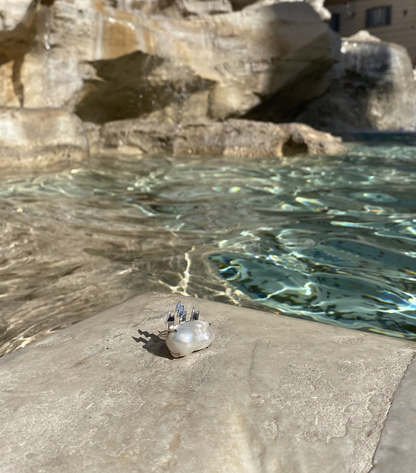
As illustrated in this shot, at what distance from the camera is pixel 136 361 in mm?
1642

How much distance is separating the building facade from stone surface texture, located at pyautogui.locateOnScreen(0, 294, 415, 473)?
896 inches

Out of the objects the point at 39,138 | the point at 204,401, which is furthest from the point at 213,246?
the point at 39,138

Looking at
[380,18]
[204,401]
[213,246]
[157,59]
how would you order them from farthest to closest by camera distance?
[380,18]
[157,59]
[213,246]
[204,401]

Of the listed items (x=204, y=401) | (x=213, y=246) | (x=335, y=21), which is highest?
(x=335, y=21)

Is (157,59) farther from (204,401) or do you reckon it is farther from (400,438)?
(400,438)

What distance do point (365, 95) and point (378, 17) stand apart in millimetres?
11941

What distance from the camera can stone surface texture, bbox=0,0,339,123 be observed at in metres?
7.88

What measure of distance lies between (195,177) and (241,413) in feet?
15.9

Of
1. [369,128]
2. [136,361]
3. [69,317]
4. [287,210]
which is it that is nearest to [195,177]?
[287,210]

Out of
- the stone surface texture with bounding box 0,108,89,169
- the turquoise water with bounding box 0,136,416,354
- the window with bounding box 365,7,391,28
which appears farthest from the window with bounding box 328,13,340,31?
the turquoise water with bounding box 0,136,416,354

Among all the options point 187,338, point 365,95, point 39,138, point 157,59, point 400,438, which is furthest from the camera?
point 365,95

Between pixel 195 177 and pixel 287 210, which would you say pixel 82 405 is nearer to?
pixel 287 210

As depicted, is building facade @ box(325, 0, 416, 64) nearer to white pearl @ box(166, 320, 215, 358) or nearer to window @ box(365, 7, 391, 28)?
window @ box(365, 7, 391, 28)

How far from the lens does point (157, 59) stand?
8.84 meters
